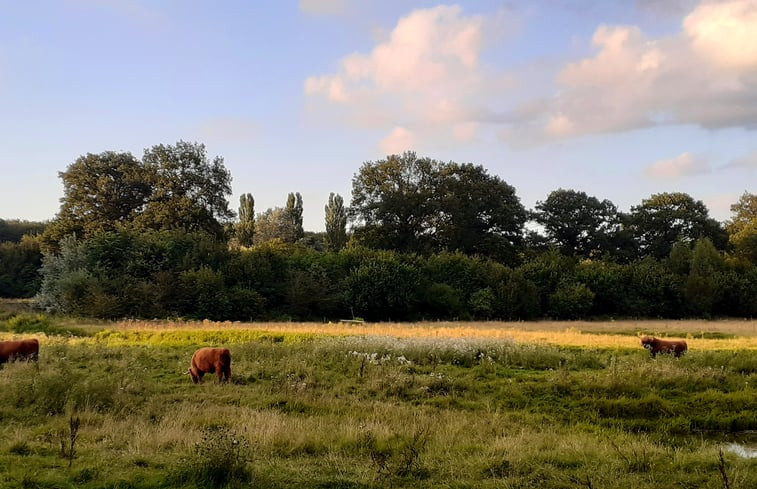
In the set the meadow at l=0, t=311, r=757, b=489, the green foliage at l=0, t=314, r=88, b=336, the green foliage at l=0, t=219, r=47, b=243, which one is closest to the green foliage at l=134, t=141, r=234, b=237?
the green foliage at l=0, t=314, r=88, b=336

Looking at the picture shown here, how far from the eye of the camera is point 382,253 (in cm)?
5950

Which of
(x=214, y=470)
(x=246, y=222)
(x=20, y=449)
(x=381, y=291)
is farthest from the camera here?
(x=246, y=222)

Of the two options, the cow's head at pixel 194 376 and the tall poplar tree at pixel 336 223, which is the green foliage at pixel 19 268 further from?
the cow's head at pixel 194 376

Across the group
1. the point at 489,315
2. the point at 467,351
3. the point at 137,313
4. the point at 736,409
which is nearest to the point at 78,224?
the point at 137,313

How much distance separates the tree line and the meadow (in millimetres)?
27072

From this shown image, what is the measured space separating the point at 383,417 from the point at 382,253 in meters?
46.5

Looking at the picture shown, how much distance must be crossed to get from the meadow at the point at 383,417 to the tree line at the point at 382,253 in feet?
88.8

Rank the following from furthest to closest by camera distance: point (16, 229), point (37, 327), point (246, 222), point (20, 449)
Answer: point (16, 229) → point (246, 222) → point (37, 327) → point (20, 449)

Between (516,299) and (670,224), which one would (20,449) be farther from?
(670,224)

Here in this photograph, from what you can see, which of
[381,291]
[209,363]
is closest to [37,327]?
[209,363]

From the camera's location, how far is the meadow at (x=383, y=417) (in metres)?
8.30

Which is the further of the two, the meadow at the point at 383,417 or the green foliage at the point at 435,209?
the green foliage at the point at 435,209

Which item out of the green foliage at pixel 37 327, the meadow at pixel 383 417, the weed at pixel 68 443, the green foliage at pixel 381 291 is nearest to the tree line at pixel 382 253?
the green foliage at pixel 381 291

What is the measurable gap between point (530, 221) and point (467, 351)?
61555 mm
